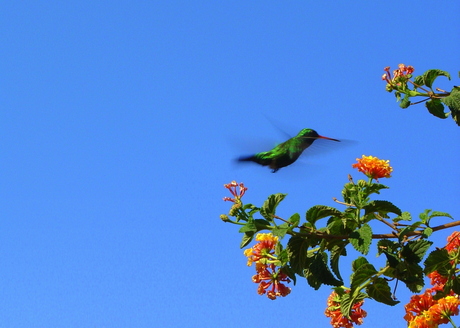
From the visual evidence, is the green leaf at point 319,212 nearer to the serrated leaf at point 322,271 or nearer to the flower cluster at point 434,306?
the serrated leaf at point 322,271

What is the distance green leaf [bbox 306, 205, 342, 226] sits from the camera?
3.11 m

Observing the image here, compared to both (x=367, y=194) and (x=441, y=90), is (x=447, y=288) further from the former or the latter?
(x=441, y=90)

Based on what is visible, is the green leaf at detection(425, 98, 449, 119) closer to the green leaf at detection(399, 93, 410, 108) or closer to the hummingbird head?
the green leaf at detection(399, 93, 410, 108)

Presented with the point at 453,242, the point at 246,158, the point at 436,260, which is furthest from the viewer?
the point at 246,158

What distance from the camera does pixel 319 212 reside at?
3.12 m

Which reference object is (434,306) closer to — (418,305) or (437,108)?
(418,305)

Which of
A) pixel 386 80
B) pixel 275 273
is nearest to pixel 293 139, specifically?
pixel 386 80

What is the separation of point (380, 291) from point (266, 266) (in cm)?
57

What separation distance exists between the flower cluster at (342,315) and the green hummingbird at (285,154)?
175cm

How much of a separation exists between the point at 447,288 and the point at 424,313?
0.78 ft

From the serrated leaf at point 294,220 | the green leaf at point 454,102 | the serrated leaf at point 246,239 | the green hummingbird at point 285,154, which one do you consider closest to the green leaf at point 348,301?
the serrated leaf at point 294,220

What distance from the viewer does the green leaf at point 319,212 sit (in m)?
3.11

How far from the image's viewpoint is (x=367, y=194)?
10.2 feet

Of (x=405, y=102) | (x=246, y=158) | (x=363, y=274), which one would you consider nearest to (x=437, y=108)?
(x=405, y=102)
